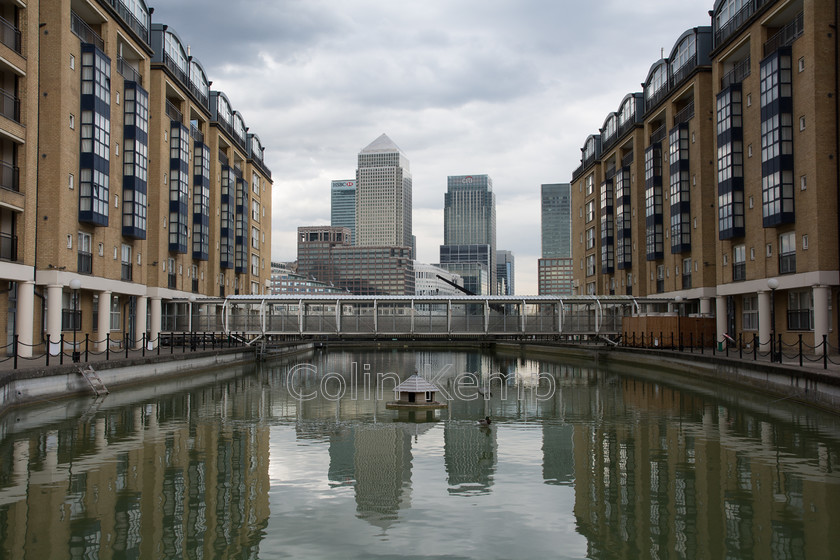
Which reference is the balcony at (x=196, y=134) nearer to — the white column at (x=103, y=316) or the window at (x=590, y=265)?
the white column at (x=103, y=316)

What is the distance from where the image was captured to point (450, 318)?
50844mm

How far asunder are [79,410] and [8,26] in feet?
63.2

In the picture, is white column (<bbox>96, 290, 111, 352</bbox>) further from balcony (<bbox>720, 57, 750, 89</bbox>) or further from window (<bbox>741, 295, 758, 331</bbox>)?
balcony (<bbox>720, 57, 750, 89</bbox>)

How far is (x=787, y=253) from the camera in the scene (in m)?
41.3

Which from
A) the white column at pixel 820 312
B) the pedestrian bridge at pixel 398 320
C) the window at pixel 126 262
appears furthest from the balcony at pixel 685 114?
the window at pixel 126 262

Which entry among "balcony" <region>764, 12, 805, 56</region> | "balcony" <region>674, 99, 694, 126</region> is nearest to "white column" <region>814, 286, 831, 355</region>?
"balcony" <region>764, 12, 805, 56</region>

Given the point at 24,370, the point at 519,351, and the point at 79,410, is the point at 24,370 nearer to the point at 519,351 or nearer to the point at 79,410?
the point at 79,410

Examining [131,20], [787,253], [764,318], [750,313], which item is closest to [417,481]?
[787,253]

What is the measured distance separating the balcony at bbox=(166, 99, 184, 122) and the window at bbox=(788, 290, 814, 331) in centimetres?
4708

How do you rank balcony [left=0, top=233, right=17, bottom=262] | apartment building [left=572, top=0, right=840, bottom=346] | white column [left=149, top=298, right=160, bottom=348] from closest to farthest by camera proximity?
balcony [left=0, top=233, right=17, bottom=262] → apartment building [left=572, top=0, right=840, bottom=346] → white column [left=149, top=298, right=160, bottom=348]

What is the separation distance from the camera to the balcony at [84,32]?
41.7 metres

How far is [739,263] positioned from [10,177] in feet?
142

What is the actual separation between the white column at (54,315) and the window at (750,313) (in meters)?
41.4

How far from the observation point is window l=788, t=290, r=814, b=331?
130 feet
